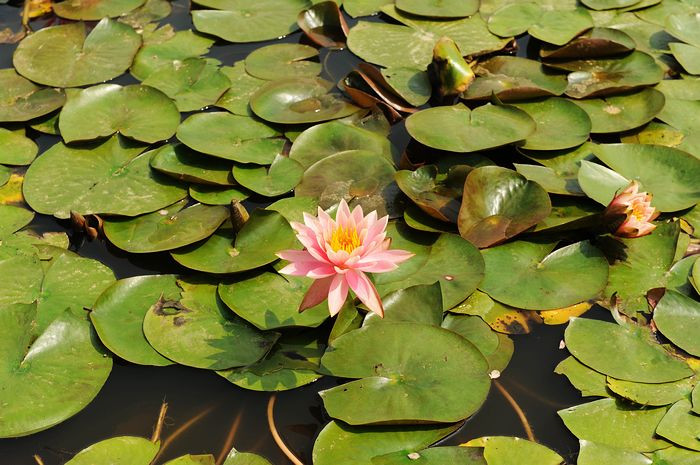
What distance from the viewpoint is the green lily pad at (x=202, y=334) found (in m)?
2.99

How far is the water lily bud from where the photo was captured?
167 inches

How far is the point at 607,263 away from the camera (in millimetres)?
3404

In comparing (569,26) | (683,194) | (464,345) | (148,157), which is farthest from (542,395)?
(569,26)

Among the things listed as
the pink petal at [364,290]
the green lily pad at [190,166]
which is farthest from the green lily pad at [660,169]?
the green lily pad at [190,166]

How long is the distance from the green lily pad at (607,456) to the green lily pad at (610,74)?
241 centimetres

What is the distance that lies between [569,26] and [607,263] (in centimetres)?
218

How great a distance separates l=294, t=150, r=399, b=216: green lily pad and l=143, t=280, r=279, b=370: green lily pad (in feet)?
2.72

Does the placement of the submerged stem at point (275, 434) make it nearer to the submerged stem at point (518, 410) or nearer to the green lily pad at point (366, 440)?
the green lily pad at point (366, 440)

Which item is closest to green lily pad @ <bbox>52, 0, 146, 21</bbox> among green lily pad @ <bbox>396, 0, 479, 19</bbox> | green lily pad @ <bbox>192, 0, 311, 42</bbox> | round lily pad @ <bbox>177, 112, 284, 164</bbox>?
green lily pad @ <bbox>192, 0, 311, 42</bbox>

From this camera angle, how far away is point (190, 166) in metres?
3.89

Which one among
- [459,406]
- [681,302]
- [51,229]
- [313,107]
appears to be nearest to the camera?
[459,406]

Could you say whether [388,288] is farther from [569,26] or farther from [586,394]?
[569,26]

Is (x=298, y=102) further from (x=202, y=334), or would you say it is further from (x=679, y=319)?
(x=679, y=319)

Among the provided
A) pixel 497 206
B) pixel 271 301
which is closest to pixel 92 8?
pixel 271 301
